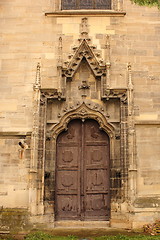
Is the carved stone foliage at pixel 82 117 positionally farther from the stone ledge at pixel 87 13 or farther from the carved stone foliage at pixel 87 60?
the stone ledge at pixel 87 13

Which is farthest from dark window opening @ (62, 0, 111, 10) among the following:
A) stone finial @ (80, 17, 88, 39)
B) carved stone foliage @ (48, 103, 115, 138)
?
carved stone foliage @ (48, 103, 115, 138)

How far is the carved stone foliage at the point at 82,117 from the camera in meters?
11.4

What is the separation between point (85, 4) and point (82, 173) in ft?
19.4

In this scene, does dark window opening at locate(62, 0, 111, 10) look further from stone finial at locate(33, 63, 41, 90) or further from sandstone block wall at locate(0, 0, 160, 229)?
stone finial at locate(33, 63, 41, 90)

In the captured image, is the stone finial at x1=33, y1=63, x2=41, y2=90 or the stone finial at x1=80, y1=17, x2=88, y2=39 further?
the stone finial at x1=80, y1=17, x2=88, y2=39

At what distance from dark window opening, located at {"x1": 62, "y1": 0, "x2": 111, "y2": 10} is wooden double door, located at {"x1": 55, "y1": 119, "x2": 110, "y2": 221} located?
4061 millimetres

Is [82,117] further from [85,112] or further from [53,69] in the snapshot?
[53,69]

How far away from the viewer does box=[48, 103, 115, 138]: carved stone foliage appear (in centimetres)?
1138

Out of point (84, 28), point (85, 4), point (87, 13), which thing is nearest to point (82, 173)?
point (84, 28)

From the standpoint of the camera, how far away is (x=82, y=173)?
36.9ft

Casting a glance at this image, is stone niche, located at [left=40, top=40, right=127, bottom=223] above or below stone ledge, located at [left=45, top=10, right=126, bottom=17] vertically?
below

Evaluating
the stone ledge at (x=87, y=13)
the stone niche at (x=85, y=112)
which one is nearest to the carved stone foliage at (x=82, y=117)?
the stone niche at (x=85, y=112)

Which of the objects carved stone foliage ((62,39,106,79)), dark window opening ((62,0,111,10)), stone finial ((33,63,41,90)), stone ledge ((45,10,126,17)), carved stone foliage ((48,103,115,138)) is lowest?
carved stone foliage ((48,103,115,138))

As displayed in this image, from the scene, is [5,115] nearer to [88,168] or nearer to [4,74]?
[4,74]
